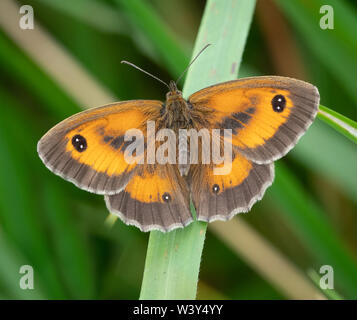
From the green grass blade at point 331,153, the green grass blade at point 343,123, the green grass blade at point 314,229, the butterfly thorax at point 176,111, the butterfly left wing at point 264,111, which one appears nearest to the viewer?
the green grass blade at point 343,123

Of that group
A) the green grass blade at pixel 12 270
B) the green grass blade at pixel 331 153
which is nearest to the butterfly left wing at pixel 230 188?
the green grass blade at pixel 331 153

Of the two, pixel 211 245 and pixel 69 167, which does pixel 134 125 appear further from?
pixel 211 245

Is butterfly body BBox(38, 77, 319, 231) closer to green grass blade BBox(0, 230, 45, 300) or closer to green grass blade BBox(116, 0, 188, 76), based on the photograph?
green grass blade BBox(116, 0, 188, 76)

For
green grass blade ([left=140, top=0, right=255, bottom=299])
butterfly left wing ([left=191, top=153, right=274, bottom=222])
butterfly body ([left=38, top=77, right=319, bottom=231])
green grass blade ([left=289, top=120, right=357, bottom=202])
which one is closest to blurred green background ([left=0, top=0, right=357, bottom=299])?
green grass blade ([left=289, top=120, right=357, bottom=202])

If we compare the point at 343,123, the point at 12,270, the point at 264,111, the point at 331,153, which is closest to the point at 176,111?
the point at 264,111

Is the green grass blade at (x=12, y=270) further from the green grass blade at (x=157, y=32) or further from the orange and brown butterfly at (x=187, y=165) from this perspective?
the green grass blade at (x=157, y=32)

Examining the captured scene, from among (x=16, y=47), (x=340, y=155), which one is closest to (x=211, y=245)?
(x=340, y=155)
